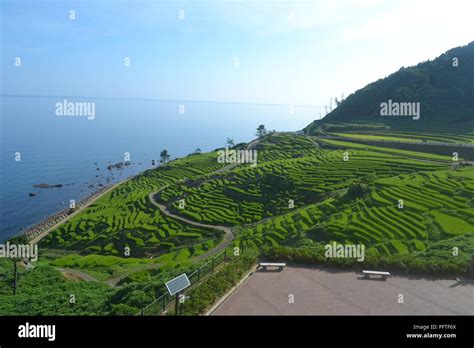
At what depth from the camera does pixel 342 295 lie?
16.0m

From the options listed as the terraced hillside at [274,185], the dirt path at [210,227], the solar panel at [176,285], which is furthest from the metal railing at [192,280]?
the terraced hillside at [274,185]

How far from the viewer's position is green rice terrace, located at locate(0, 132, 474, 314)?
25312 millimetres

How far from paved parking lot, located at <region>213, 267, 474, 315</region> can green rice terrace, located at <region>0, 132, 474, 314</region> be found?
6.91 ft

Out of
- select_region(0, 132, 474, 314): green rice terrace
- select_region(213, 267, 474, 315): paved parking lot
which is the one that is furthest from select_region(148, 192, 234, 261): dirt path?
select_region(213, 267, 474, 315): paved parking lot

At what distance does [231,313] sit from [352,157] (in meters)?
61.5

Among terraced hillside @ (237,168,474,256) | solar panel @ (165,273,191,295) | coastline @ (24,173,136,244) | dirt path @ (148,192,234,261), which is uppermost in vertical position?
solar panel @ (165,273,191,295)

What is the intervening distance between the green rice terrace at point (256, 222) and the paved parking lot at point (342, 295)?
6.91ft

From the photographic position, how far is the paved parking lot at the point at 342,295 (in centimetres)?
1467

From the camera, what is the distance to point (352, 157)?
70812mm

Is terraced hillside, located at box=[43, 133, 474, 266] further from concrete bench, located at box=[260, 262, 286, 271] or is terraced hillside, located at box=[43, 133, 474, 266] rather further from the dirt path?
concrete bench, located at box=[260, 262, 286, 271]

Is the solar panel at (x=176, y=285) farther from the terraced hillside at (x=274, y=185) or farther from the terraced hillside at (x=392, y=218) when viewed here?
the terraced hillside at (x=274, y=185)
